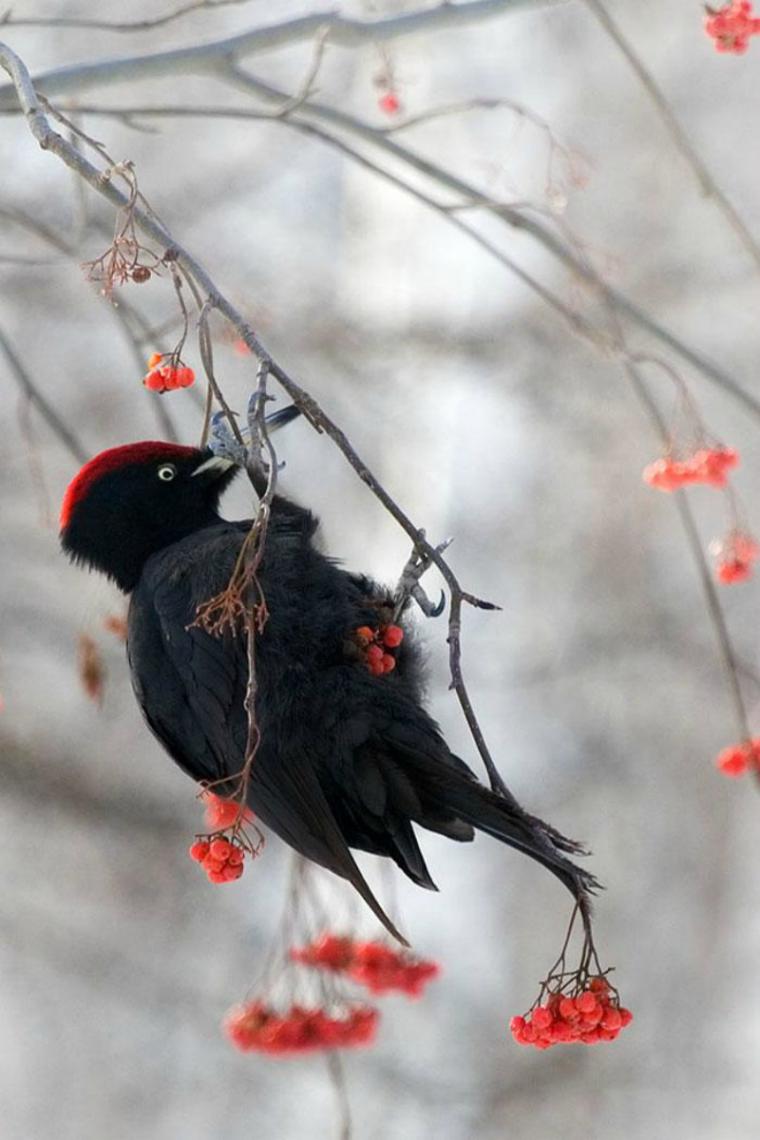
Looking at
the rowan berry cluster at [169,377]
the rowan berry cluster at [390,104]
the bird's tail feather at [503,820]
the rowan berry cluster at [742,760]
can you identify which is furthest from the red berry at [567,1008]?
the rowan berry cluster at [390,104]

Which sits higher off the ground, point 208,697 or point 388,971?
point 208,697

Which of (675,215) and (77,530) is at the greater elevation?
(675,215)

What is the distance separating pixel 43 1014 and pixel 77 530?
19.6 ft

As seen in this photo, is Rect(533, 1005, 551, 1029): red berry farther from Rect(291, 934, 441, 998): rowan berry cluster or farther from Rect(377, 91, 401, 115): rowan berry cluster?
Rect(377, 91, 401, 115): rowan berry cluster

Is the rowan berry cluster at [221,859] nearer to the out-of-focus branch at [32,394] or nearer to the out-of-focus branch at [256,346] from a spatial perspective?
the out-of-focus branch at [256,346]

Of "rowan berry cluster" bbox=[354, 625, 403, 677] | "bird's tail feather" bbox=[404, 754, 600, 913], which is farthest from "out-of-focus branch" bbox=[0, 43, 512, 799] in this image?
"rowan berry cluster" bbox=[354, 625, 403, 677]

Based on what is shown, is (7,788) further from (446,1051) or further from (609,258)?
(609,258)

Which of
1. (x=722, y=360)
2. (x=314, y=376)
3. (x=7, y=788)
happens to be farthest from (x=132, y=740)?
(x=722, y=360)

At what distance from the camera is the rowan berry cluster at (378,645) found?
10.4ft

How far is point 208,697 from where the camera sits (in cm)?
315

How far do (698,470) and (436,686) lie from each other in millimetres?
4443

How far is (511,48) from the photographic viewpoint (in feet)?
31.3

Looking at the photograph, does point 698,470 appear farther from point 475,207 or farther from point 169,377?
point 169,377

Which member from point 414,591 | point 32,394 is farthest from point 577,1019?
point 32,394
